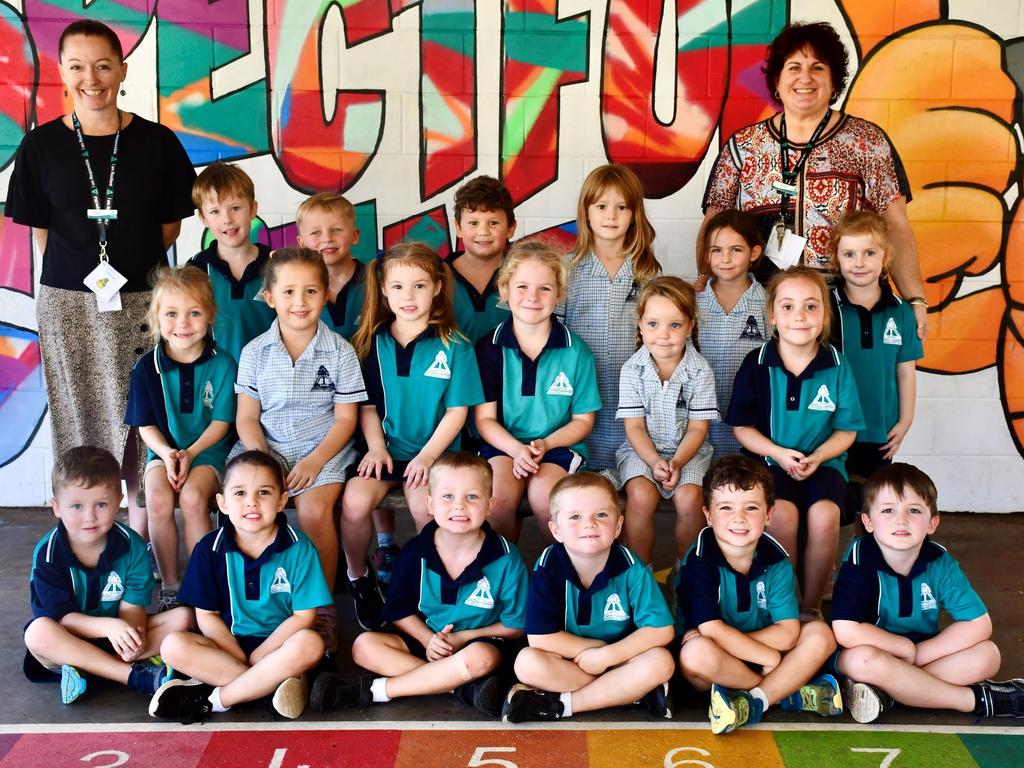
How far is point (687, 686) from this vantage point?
3.24 metres

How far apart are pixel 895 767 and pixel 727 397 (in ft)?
5.15

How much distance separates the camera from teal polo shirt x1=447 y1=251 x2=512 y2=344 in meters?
4.14

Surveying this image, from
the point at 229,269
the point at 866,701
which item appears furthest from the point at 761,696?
the point at 229,269

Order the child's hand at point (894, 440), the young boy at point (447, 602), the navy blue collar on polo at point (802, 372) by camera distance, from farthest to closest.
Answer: the child's hand at point (894, 440), the navy blue collar on polo at point (802, 372), the young boy at point (447, 602)

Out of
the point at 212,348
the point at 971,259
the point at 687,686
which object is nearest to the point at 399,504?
the point at 212,348

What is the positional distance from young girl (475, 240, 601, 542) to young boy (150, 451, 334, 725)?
800 millimetres

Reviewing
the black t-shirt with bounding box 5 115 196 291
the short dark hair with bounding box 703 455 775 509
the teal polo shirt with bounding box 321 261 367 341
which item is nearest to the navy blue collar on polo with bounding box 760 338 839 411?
the short dark hair with bounding box 703 455 775 509

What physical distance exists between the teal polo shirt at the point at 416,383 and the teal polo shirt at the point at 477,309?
11.8 inches

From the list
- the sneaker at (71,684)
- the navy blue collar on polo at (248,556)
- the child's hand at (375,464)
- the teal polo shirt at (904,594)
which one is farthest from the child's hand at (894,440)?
the sneaker at (71,684)

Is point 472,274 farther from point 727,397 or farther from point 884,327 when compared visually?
point 884,327

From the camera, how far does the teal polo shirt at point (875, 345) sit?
3.88 m

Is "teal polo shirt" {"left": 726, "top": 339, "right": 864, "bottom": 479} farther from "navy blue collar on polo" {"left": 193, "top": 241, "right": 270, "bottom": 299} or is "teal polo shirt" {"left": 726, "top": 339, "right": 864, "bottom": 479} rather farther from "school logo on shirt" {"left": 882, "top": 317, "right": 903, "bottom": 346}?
"navy blue collar on polo" {"left": 193, "top": 241, "right": 270, "bottom": 299}

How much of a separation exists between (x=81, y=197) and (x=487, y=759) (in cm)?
267

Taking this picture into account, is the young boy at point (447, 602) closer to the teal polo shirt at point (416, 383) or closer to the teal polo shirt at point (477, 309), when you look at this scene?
the teal polo shirt at point (416, 383)
